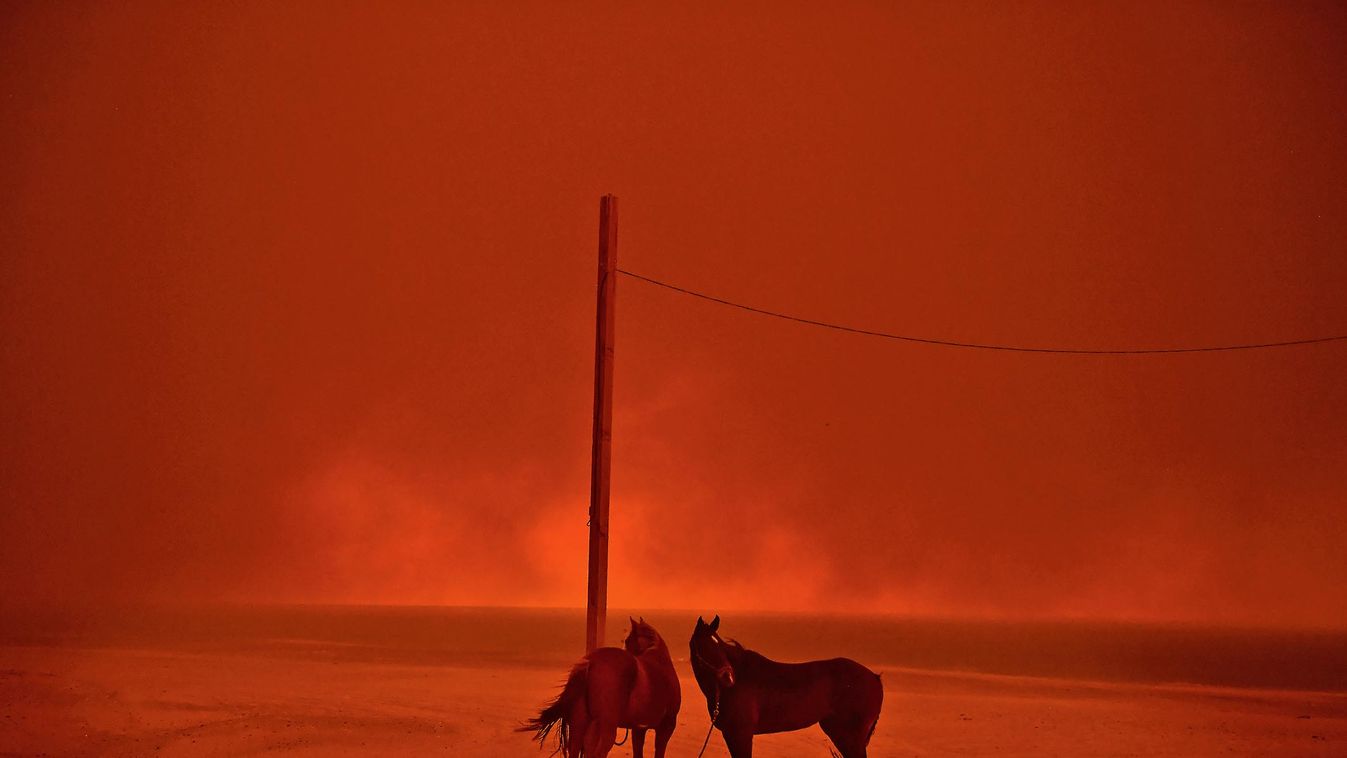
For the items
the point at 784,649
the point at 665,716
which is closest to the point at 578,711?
the point at 665,716

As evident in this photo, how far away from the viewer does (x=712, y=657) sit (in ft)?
25.4

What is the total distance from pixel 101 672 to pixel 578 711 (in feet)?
37.5

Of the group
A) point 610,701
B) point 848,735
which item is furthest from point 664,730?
point 848,735

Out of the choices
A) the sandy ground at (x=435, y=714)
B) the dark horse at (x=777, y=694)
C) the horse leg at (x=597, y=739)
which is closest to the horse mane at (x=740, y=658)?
the dark horse at (x=777, y=694)

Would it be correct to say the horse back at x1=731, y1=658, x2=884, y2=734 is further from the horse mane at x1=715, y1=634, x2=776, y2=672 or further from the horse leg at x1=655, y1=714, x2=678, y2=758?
the horse leg at x1=655, y1=714, x2=678, y2=758

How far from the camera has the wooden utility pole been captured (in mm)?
9180

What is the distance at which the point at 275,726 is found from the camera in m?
11.5

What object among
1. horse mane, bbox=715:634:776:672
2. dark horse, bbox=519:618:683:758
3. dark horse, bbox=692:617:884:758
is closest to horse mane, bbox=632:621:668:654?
dark horse, bbox=519:618:683:758

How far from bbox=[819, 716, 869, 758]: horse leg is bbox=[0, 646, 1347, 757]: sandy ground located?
2682 mm

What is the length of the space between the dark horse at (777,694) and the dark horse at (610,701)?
0.32 m

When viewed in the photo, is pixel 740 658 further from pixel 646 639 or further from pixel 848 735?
pixel 848 735

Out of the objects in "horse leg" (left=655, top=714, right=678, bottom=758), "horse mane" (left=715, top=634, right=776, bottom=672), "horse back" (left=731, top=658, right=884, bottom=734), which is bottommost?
"horse leg" (left=655, top=714, right=678, bottom=758)

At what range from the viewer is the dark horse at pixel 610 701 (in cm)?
749

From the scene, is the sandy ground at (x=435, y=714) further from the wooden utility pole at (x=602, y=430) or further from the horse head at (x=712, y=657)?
the horse head at (x=712, y=657)
